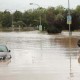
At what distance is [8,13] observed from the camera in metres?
174

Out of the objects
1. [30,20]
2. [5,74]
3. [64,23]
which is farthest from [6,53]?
[30,20]

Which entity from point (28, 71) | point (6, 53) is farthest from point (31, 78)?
point (6, 53)

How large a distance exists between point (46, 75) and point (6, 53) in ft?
32.9

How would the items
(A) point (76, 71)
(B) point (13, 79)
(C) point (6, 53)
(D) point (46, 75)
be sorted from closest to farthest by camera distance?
(B) point (13, 79), (D) point (46, 75), (A) point (76, 71), (C) point (6, 53)

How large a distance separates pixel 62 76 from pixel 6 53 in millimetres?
10689

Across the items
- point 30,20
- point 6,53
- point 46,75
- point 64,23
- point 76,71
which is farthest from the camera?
point 30,20

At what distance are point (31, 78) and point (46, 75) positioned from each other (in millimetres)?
1250

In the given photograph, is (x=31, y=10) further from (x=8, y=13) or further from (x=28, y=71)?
(x=28, y=71)

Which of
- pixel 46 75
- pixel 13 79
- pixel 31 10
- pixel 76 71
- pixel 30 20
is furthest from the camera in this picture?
pixel 31 10

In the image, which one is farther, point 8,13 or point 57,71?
point 8,13

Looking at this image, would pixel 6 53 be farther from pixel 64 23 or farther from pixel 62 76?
pixel 64 23

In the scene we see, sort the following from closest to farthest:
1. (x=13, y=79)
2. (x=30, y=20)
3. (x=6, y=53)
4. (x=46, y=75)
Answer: (x=13, y=79)
(x=46, y=75)
(x=6, y=53)
(x=30, y=20)

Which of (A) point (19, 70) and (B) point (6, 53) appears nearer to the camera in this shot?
(A) point (19, 70)

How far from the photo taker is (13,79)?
17.6m
